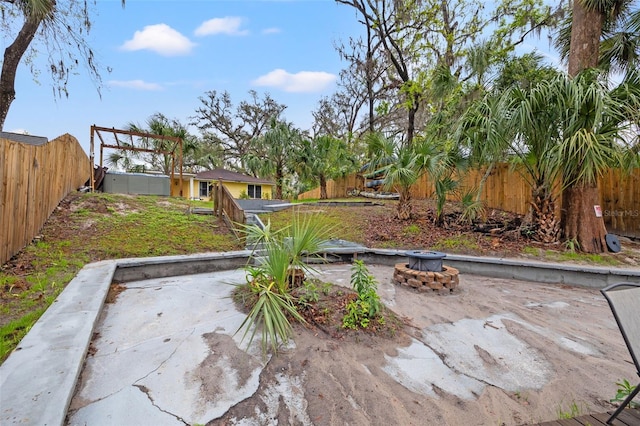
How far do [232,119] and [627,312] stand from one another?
2659 centimetres

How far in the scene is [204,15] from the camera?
400 inches

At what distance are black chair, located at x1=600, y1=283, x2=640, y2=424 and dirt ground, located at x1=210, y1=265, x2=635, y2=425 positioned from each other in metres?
0.61

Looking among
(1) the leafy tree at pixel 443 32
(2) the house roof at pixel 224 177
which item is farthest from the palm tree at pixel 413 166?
(2) the house roof at pixel 224 177

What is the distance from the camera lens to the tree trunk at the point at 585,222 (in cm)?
560

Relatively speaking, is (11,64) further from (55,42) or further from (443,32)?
(443,32)

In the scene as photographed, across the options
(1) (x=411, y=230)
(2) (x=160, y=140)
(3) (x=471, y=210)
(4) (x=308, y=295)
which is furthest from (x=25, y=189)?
(2) (x=160, y=140)

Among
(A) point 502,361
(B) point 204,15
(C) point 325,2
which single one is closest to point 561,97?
(A) point 502,361

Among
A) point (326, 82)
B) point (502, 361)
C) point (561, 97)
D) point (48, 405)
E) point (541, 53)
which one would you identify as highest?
point (326, 82)

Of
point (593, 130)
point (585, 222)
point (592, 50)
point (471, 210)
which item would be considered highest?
point (592, 50)

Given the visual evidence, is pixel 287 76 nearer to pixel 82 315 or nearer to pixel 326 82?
pixel 326 82

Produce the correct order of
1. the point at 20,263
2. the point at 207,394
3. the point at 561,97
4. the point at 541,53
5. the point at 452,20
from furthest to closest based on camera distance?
the point at 452,20, the point at 541,53, the point at 561,97, the point at 20,263, the point at 207,394

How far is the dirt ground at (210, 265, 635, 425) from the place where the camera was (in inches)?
70.1

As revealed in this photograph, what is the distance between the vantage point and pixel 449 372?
87.5 inches

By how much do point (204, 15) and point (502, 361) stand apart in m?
12.7
